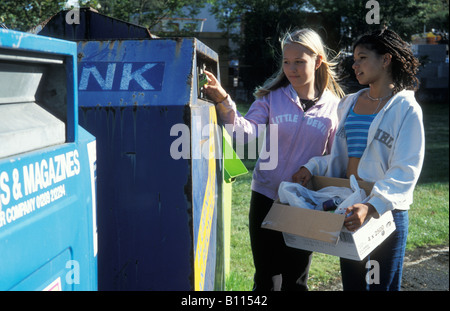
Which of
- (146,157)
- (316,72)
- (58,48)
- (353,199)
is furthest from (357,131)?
(58,48)

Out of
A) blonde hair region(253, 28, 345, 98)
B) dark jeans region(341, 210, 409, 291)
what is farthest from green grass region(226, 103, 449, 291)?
blonde hair region(253, 28, 345, 98)

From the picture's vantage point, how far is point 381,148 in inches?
78.8

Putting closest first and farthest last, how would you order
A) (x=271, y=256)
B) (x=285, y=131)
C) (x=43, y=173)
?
1. (x=43, y=173)
2. (x=285, y=131)
3. (x=271, y=256)

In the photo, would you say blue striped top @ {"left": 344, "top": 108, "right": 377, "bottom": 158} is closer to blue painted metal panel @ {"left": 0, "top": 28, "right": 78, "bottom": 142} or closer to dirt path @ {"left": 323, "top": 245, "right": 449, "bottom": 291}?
blue painted metal panel @ {"left": 0, "top": 28, "right": 78, "bottom": 142}

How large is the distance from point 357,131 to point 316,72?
52 cm

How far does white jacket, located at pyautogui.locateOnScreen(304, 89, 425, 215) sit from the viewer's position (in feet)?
6.25

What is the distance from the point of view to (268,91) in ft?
8.25

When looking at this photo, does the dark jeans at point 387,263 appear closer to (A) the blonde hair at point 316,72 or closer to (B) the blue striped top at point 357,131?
(B) the blue striped top at point 357,131

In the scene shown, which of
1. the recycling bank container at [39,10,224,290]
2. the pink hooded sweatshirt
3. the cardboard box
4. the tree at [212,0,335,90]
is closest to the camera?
the recycling bank container at [39,10,224,290]

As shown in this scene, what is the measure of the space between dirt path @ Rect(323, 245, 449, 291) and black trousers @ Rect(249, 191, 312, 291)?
3.49ft

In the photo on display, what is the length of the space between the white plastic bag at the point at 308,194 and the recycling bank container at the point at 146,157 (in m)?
0.41

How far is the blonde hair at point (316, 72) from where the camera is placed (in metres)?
2.37

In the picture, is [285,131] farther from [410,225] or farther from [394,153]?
[410,225]
